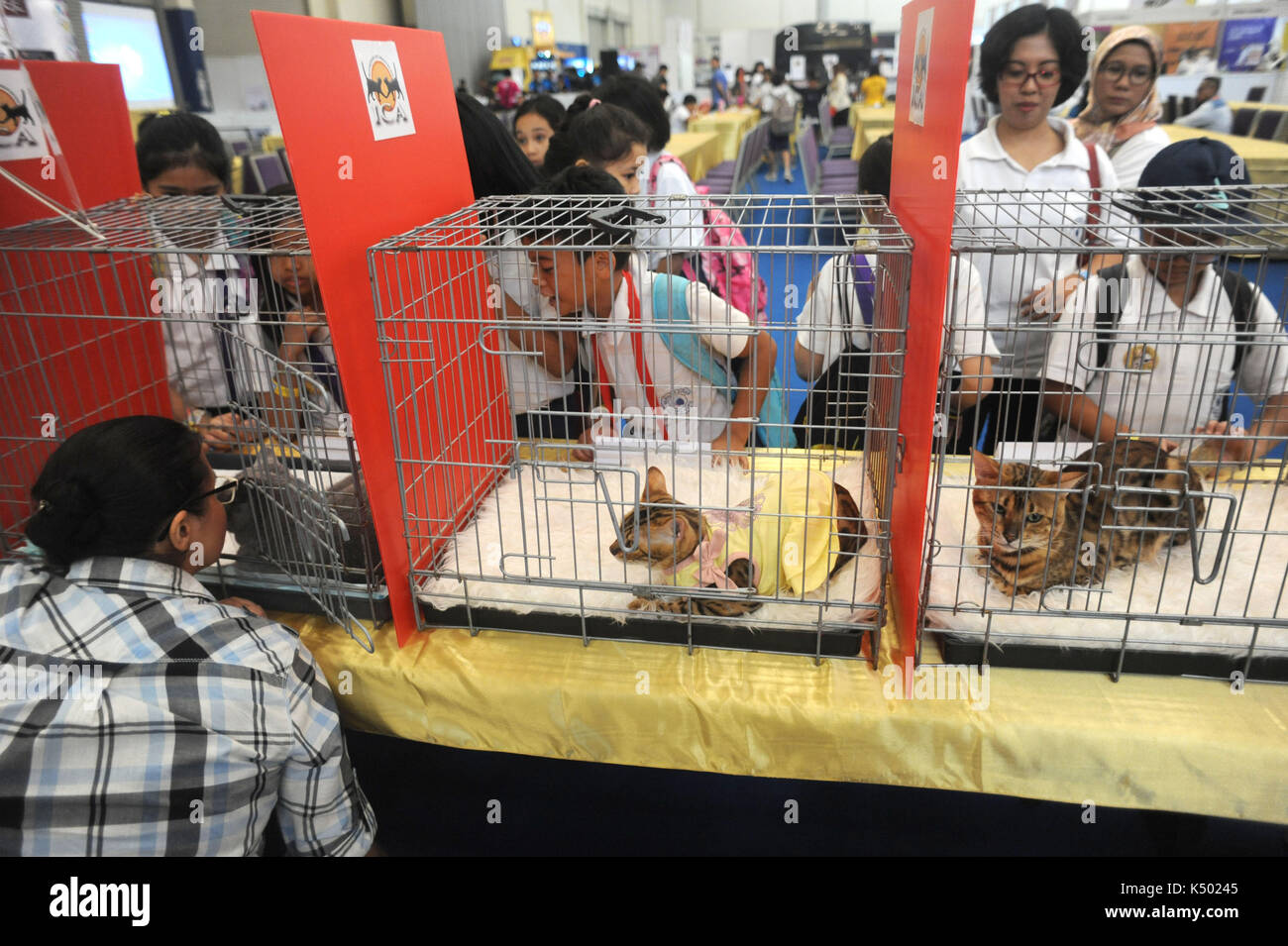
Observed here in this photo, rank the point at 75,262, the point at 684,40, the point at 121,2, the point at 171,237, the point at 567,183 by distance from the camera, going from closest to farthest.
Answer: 1. the point at 171,237
2. the point at 75,262
3. the point at 567,183
4. the point at 121,2
5. the point at 684,40

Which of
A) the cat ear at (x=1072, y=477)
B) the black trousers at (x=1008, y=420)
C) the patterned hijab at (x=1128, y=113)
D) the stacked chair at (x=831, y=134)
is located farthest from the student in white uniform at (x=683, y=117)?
the cat ear at (x=1072, y=477)

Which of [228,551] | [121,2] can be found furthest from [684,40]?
[228,551]

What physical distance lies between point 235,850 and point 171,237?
3.45 feet

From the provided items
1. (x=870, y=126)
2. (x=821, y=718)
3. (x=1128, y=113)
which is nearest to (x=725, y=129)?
(x=870, y=126)

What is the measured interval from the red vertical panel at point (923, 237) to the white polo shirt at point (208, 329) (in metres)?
1.01

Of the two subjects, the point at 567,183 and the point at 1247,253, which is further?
the point at 567,183

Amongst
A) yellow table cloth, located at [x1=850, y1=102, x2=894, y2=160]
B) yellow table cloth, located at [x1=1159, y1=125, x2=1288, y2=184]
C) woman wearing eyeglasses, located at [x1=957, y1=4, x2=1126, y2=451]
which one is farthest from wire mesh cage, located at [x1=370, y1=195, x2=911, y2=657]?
yellow table cloth, located at [x1=850, y1=102, x2=894, y2=160]

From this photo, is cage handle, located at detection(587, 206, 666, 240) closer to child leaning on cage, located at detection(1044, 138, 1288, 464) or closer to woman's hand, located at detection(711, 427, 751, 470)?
woman's hand, located at detection(711, 427, 751, 470)

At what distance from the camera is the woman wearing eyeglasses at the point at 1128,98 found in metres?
2.26

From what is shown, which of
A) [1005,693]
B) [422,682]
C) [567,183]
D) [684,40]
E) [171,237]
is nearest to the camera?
[1005,693]

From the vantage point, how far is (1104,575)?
1105mm

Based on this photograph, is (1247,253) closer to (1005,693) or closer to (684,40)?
(1005,693)

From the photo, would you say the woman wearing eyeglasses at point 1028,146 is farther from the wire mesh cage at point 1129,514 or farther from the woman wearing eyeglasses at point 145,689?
the woman wearing eyeglasses at point 145,689

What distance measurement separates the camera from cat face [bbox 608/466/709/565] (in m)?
1.16
